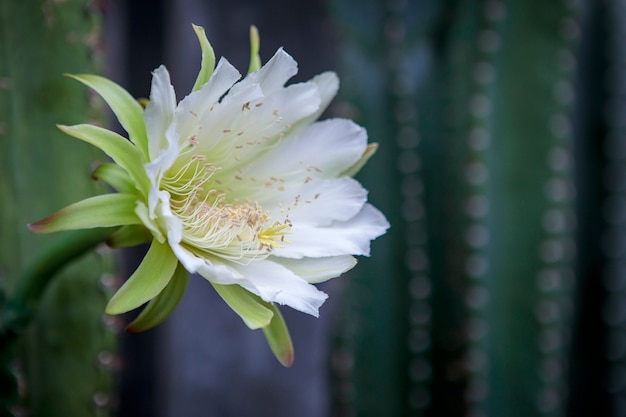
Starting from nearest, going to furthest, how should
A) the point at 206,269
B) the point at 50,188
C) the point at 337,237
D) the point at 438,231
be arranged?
the point at 206,269 → the point at 337,237 → the point at 50,188 → the point at 438,231

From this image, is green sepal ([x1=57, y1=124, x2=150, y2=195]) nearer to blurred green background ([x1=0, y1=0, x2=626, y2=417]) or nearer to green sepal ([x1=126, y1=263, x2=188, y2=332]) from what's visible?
green sepal ([x1=126, y1=263, x2=188, y2=332])

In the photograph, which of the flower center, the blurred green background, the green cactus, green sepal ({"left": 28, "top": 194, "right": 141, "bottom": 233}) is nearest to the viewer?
green sepal ({"left": 28, "top": 194, "right": 141, "bottom": 233})

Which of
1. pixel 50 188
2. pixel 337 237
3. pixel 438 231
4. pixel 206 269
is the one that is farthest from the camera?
pixel 438 231

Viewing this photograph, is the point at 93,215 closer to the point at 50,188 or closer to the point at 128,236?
the point at 128,236

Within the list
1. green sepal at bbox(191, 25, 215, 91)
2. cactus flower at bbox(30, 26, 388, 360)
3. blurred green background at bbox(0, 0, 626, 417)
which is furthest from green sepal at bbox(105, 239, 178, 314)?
blurred green background at bbox(0, 0, 626, 417)

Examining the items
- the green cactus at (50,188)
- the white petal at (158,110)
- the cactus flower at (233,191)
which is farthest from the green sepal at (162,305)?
the green cactus at (50,188)

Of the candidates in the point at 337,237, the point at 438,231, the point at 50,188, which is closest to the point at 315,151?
the point at 337,237
